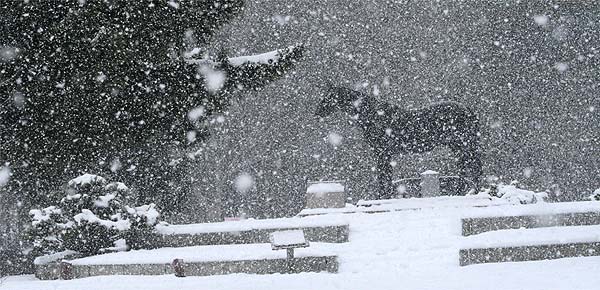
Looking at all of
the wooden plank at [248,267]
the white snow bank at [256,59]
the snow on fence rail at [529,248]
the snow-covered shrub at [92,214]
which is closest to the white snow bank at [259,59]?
the white snow bank at [256,59]

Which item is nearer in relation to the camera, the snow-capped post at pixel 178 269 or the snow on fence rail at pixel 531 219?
the snow-capped post at pixel 178 269

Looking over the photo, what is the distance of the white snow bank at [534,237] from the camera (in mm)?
9453

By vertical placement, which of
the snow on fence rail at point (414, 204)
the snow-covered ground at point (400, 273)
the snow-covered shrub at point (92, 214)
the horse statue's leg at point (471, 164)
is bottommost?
the snow-covered ground at point (400, 273)

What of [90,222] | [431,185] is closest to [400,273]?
[90,222]

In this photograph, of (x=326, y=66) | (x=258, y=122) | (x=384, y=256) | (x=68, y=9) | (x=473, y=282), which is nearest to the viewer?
(x=473, y=282)

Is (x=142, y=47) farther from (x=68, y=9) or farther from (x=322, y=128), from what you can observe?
(x=322, y=128)

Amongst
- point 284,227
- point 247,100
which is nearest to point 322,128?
point 247,100

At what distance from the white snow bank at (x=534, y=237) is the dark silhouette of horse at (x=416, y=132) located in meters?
7.34

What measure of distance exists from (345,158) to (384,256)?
15230 millimetres

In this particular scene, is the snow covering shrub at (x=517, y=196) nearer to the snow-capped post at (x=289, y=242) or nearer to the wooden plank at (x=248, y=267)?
the wooden plank at (x=248, y=267)

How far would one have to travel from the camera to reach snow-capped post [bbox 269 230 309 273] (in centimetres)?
912

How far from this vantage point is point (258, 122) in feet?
82.6

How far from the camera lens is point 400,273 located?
29.1 feet

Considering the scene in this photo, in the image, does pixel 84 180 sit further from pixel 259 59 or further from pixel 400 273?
pixel 400 273
